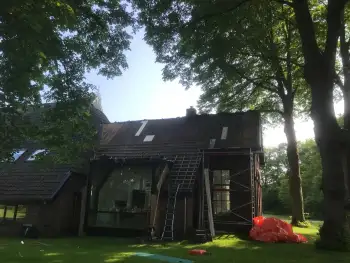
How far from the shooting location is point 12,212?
1616 centimetres

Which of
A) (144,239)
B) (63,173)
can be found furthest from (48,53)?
(63,173)

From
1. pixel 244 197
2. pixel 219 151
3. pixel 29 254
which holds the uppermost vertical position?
pixel 219 151

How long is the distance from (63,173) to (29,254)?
24.1ft

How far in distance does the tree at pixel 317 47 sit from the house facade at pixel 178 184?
16.6 feet

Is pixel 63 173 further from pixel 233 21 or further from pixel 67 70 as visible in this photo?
pixel 233 21

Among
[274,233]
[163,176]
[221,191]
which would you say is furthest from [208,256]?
[221,191]

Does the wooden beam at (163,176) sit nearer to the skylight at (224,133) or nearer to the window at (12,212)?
the skylight at (224,133)

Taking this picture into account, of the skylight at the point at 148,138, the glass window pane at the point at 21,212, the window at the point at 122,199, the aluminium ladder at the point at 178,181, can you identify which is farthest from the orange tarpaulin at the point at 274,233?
the glass window pane at the point at 21,212

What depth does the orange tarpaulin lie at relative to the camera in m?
12.9

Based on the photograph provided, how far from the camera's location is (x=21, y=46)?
20.2 ft

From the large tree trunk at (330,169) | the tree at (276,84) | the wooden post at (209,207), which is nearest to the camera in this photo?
the large tree trunk at (330,169)

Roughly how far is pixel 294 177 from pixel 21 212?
53.5ft

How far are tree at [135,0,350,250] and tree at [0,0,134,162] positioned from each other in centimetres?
177

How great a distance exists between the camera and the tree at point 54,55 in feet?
19.7
